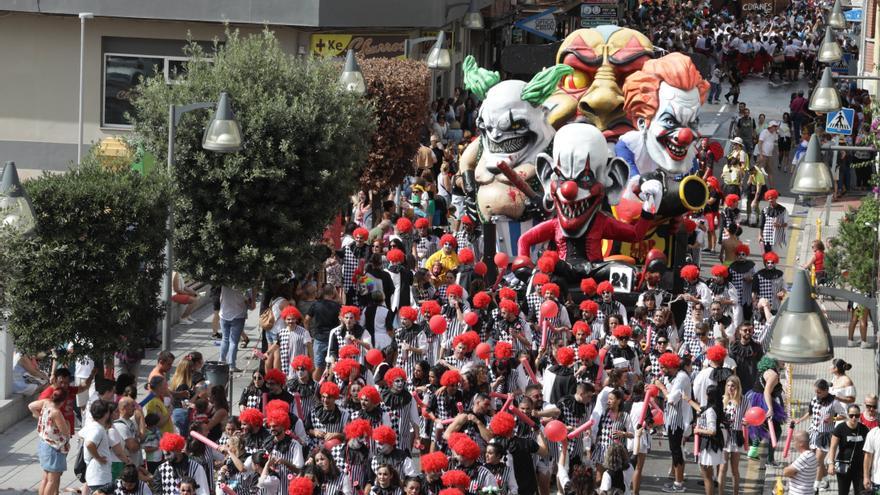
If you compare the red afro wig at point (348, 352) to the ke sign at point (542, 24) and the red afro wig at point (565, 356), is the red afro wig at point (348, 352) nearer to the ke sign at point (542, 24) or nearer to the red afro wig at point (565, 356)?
the red afro wig at point (565, 356)

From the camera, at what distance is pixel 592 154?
829 inches

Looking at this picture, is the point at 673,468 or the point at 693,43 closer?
the point at 673,468

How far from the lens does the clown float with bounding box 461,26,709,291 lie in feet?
69.5

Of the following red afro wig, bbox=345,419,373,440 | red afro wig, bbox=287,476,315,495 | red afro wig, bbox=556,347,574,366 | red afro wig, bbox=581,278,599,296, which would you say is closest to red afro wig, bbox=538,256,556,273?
red afro wig, bbox=581,278,599,296

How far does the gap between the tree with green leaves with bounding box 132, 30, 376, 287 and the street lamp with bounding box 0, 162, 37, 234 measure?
4.09m

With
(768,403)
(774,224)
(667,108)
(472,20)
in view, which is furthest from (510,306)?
(472,20)

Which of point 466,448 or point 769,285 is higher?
point 769,285

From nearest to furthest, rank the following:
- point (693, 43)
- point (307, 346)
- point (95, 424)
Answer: point (95, 424), point (307, 346), point (693, 43)

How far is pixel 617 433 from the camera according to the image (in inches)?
587

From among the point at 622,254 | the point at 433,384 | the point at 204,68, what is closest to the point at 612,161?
the point at 622,254

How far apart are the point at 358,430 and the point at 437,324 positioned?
11.7ft

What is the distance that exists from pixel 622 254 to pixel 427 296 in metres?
3.37

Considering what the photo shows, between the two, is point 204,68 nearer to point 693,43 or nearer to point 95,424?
point 95,424

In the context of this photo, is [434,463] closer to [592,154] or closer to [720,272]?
[720,272]
